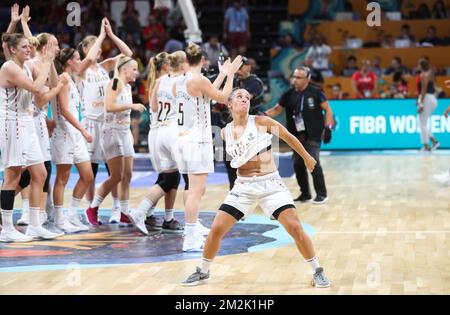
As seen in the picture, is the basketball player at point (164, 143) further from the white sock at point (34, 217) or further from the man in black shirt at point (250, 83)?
the man in black shirt at point (250, 83)

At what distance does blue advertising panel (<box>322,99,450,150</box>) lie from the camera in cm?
1983

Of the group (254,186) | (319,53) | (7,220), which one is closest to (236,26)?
(319,53)

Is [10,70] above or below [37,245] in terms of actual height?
above

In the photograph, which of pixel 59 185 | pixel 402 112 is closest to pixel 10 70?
pixel 59 185

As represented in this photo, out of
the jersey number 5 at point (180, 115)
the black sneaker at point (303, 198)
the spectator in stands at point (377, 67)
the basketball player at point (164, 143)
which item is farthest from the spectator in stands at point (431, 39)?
the jersey number 5 at point (180, 115)

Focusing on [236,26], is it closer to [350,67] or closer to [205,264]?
[350,67]

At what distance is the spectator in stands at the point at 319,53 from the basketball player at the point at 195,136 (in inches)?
503

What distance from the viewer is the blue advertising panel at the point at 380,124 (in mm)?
19828

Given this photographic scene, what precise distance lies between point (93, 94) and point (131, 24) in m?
12.8

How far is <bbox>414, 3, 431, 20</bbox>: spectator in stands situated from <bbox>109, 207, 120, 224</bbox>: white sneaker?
45.6 feet

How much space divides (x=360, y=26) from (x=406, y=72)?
2088 millimetres

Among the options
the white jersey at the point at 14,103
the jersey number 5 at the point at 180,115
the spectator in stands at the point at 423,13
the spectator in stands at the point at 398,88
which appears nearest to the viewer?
the jersey number 5 at the point at 180,115
